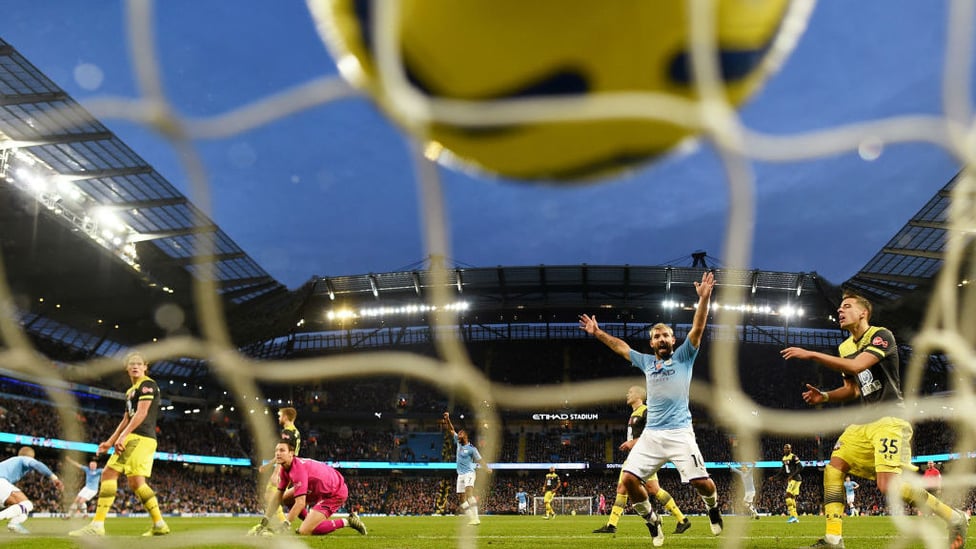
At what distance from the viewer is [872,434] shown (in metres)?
4.69

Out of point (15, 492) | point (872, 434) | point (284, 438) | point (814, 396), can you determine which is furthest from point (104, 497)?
point (872, 434)

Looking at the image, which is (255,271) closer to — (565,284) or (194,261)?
(194,261)

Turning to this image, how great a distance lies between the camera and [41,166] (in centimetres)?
2241

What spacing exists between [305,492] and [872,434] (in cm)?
511

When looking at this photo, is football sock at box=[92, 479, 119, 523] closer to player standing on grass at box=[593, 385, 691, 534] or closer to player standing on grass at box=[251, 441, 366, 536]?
player standing on grass at box=[251, 441, 366, 536]

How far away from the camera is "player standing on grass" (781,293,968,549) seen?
4520mm

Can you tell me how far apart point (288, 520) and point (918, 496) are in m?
5.80

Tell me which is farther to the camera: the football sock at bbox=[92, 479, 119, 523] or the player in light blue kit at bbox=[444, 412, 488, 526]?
the player in light blue kit at bbox=[444, 412, 488, 526]

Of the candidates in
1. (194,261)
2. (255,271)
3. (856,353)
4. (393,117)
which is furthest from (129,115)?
(255,271)

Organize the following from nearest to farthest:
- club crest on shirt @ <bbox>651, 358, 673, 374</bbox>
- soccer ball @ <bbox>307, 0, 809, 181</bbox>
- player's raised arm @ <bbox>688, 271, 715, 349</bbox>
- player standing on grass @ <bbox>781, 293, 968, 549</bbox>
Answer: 1. soccer ball @ <bbox>307, 0, 809, 181</bbox>
2. player's raised arm @ <bbox>688, 271, 715, 349</bbox>
3. player standing on grass @ <bbox>781, 293, 968, 549</bbox>
4. club crest on shirt @ <bbox>651, 358, 673, 374</bbox>

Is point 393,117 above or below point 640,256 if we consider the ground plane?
below

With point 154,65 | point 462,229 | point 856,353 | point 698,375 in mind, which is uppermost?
point 462,229

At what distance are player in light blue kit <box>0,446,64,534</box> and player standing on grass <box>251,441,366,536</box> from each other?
247cm

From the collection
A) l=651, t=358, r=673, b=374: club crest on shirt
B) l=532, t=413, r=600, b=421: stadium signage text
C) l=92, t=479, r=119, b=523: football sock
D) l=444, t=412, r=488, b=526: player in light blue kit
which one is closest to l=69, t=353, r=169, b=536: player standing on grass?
l=92, t=479, r=119, b=523: football sock
